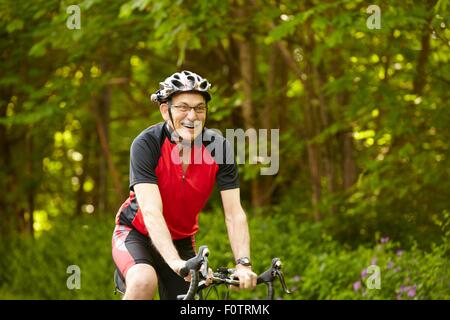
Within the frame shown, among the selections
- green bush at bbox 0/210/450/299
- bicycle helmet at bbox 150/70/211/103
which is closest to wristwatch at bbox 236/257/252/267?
bicycle helmet at bbox 150/70/211/103

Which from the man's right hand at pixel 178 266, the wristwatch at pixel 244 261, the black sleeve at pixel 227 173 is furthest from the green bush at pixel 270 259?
the man's right hand at pixel 178 266

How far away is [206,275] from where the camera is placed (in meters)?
4.17

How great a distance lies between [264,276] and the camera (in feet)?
14.2

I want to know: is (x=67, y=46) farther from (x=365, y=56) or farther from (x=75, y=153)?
(x=75, y=153)

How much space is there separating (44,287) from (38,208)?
8.57 metres

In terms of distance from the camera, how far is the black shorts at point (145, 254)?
480cm

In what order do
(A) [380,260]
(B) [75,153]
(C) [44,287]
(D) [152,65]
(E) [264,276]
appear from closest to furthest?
(E) [264,276] → (A) [380,260] → (C) [44,287] → (D) [152,65] → (B) [75,153]

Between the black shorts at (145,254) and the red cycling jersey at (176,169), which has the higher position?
the red cycling jersey at (176,169)

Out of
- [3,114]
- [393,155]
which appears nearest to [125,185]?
[3,114]

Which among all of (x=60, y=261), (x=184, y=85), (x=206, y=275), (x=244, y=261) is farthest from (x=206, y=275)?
(x=60, y=261)

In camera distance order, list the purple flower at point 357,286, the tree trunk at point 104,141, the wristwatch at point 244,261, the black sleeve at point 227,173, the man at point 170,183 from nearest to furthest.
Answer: the wristwatch at point 244,261
the man at point 170,183
the black sleeve at point 227,173
the purple flower at point 357,286
the tree trunk at point 104,141

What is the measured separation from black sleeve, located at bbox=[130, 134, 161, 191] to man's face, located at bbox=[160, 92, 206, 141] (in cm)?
18

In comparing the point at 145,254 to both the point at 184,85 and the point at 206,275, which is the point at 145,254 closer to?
the point at 206,275

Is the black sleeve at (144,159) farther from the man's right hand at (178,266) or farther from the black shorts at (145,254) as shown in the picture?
the man's right hand at (178,266)
